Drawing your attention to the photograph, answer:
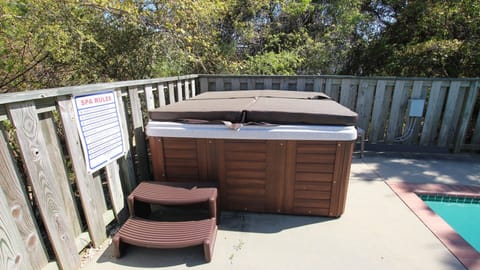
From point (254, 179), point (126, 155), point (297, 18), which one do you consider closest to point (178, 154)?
point (126, 155)

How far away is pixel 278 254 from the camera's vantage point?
1.73 metres

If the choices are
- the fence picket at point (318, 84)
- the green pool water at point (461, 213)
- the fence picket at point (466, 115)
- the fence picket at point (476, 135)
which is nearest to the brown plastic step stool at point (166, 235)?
the green pool water at point (461, 213)

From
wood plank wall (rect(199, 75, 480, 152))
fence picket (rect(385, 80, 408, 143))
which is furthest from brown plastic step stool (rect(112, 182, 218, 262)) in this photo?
fence picket (rect(385, 80, 408, 143))

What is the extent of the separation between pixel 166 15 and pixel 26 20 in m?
1.73

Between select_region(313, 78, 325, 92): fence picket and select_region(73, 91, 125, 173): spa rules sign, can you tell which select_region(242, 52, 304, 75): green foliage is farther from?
select_region(73, 91, 125, 173): spa rules sign

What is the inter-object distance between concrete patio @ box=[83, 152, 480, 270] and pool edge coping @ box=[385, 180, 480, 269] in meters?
0.05

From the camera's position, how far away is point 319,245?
181cm

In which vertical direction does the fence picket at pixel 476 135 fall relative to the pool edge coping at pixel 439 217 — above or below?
above

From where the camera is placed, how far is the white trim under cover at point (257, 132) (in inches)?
74.7

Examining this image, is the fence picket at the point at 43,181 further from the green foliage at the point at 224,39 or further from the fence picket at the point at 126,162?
the green foliage at the point at 224,39

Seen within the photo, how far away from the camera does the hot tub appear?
1.94 metres

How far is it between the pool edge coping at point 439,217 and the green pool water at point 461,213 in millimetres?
74

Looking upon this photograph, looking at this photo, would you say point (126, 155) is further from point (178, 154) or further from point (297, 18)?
point (297, 18)

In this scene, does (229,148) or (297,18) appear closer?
(229,148)
